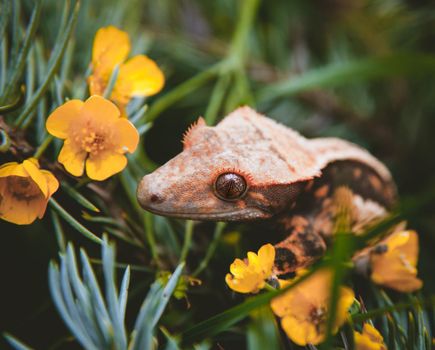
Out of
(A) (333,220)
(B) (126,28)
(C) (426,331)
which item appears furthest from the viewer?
(B) (126,28)

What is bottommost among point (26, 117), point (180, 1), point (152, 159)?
point (152, 159)

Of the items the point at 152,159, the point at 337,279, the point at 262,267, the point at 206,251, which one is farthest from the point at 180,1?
the point at 337,279

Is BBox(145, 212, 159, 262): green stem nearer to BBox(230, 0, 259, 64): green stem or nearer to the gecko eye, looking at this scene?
the gecko eye

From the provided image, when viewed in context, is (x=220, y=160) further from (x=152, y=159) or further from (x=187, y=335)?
(x=152, y=159)

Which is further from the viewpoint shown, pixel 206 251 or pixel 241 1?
pixel 241 1

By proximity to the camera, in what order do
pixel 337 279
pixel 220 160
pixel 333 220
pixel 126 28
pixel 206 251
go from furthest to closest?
1. pixel 126 28
2. pixel 333 220
3. pixel 206 251
4. pixel 220 160
5. pixel 337 279

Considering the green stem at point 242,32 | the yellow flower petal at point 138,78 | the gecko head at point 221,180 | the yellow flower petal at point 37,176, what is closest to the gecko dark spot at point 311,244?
the gecko head at point 221,180

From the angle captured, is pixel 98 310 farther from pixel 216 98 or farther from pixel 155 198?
pixel 216 98

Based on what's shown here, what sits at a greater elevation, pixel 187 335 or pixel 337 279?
pixel 337 279
